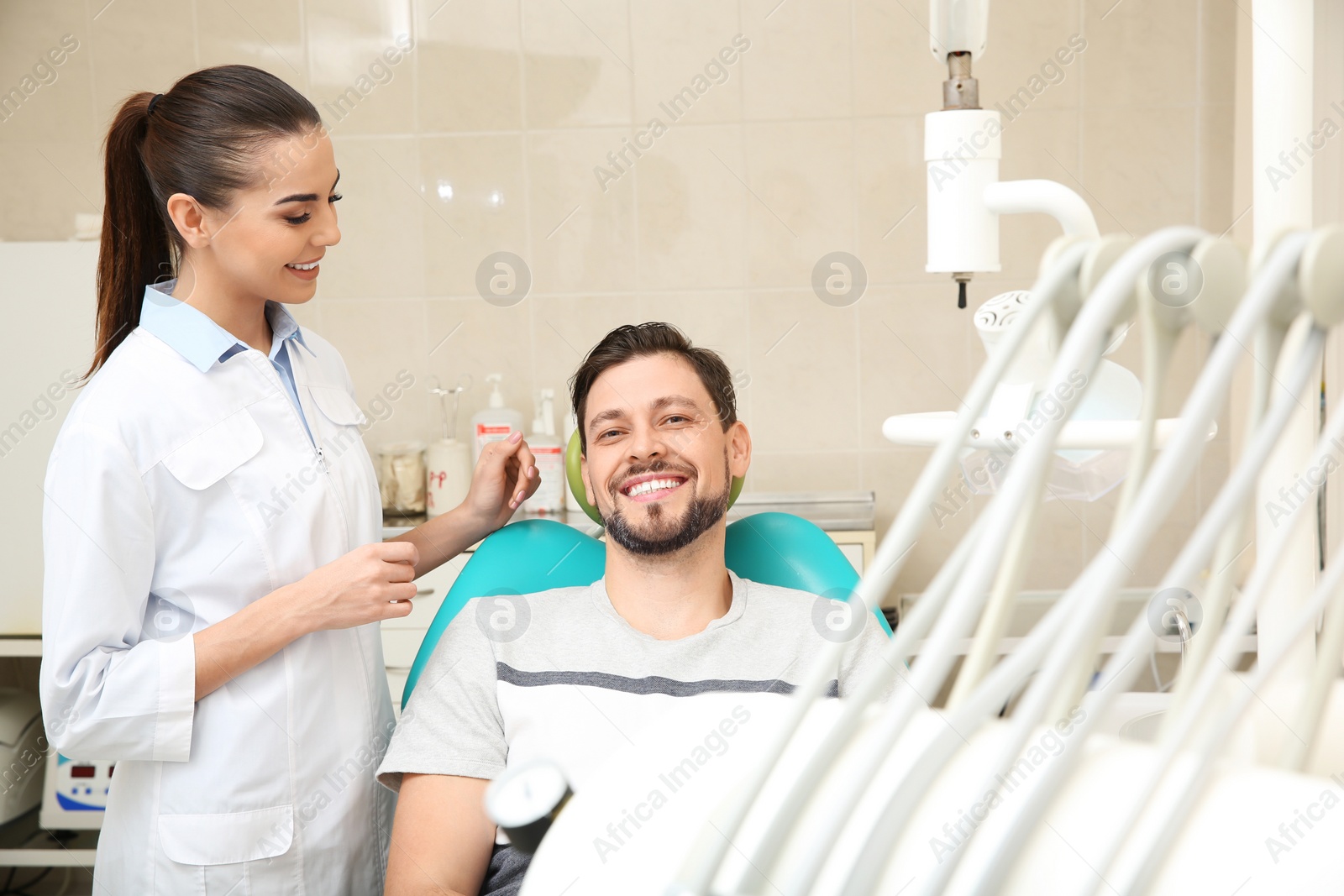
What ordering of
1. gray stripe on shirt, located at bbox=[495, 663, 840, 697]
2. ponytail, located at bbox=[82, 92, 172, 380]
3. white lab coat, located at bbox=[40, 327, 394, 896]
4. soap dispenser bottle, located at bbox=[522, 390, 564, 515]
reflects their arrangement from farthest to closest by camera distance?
soap dispenser bottle, located at bbox=[522, 390, 564, 515], gray stripe on shirt, located at bbox=[495, 663, 840, 697], ponytail, located at bbox=[82, 92, 172, 380], white lab coat, located at bbox=[40, 327, 394, 896]

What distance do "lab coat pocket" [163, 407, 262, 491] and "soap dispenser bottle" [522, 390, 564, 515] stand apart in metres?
1.18

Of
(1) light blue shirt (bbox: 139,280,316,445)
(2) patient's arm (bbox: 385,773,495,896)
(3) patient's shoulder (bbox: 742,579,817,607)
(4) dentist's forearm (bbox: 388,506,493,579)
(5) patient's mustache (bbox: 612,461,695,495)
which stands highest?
(1) light blue shirt (bbox: 139,280,316,445)

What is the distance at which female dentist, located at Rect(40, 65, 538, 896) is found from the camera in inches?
44.0

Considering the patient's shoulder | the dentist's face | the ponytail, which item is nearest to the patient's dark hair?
the patient's shoulder

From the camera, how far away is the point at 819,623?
145 cm

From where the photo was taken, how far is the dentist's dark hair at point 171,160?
118cm

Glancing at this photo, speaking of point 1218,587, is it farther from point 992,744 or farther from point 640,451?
point 640,451

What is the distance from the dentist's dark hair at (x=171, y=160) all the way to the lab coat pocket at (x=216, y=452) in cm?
21

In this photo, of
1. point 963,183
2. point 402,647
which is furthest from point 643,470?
point 402,647

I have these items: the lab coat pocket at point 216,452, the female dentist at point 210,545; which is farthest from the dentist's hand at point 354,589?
the lab coat pocket at point 216,452

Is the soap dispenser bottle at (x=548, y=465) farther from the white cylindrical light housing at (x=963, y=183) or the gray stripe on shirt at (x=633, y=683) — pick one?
the white cylindrical light housing at (x=963, y=183)

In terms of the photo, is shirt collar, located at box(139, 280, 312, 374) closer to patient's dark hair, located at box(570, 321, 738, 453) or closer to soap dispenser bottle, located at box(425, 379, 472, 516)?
patient's dark hair, located at box(570, 321, 738, 453)

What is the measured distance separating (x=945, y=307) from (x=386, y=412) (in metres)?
1.41

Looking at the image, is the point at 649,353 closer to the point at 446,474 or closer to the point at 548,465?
the point at 548,465
